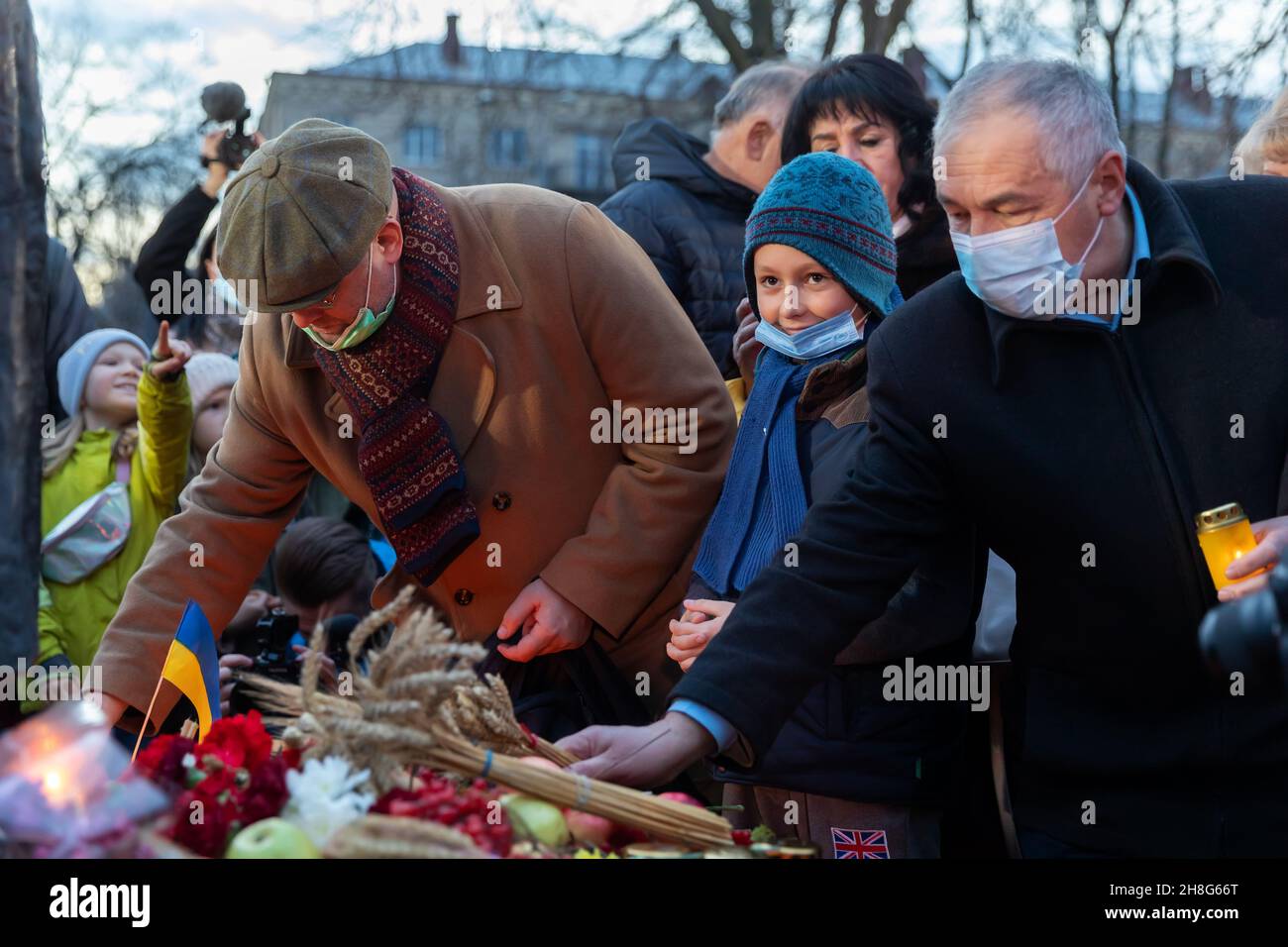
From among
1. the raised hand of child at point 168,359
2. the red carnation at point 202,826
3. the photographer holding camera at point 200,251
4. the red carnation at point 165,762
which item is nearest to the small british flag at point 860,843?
the red carnation at point 165,762

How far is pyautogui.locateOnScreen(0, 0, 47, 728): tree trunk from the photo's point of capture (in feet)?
11.2

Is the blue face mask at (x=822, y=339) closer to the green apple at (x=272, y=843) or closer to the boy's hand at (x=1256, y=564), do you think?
the boy's hand at (x=1256, y=564)

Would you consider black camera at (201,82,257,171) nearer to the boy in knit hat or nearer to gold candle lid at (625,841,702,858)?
the boy in knit hat

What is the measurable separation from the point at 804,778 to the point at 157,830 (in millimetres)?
1472

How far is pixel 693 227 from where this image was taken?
4.56 m

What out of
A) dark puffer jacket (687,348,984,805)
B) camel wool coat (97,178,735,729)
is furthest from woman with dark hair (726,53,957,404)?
dark puffer jacket (687,348,984,805)

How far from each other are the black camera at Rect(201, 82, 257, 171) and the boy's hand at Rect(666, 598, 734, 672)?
368 cm

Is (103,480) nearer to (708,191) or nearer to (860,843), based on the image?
(708,191)

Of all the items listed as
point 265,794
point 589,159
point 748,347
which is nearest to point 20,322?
point 748,347

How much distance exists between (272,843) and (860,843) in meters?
1.51

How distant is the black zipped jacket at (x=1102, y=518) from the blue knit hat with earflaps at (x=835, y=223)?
616 millimetres

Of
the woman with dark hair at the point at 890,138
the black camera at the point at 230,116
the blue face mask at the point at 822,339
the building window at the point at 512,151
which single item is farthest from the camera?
the building window at the point at 512,151

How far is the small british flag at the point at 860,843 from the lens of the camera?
2943 millimetres

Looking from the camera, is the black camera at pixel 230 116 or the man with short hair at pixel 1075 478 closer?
the man with short hair at pixel 1075 478
